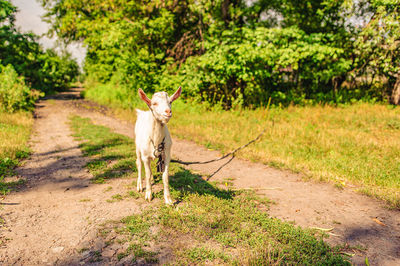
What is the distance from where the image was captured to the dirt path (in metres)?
2.97

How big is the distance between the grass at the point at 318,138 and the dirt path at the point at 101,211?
50cm

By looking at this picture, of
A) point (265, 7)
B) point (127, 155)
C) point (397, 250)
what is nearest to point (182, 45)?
point (265, 7)

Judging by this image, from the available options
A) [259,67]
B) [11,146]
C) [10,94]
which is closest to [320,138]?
[259,67]

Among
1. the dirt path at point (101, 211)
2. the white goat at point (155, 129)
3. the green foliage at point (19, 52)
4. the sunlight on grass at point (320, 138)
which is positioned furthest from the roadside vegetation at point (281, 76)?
the green foliage at point (19, 52)

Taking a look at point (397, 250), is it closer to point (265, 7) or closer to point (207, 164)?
point (207, 164)

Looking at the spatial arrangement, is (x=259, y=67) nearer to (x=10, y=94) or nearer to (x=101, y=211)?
(x=101, y=211)

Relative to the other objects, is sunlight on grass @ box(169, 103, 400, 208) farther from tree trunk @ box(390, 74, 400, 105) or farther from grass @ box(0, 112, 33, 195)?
grass @ box(0, 112, 33, 195)

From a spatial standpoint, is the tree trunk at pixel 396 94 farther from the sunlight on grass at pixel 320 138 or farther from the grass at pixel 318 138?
the sunlight on grass at pixel 320 138

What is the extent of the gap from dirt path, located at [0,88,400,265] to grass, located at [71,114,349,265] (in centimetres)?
28

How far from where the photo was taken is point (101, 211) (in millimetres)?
3840

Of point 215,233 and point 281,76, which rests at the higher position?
point 281,76

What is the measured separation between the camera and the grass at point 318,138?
17.8 feet

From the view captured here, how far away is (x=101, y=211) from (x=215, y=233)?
189cm

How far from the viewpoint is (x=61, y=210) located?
3902 millimetres
